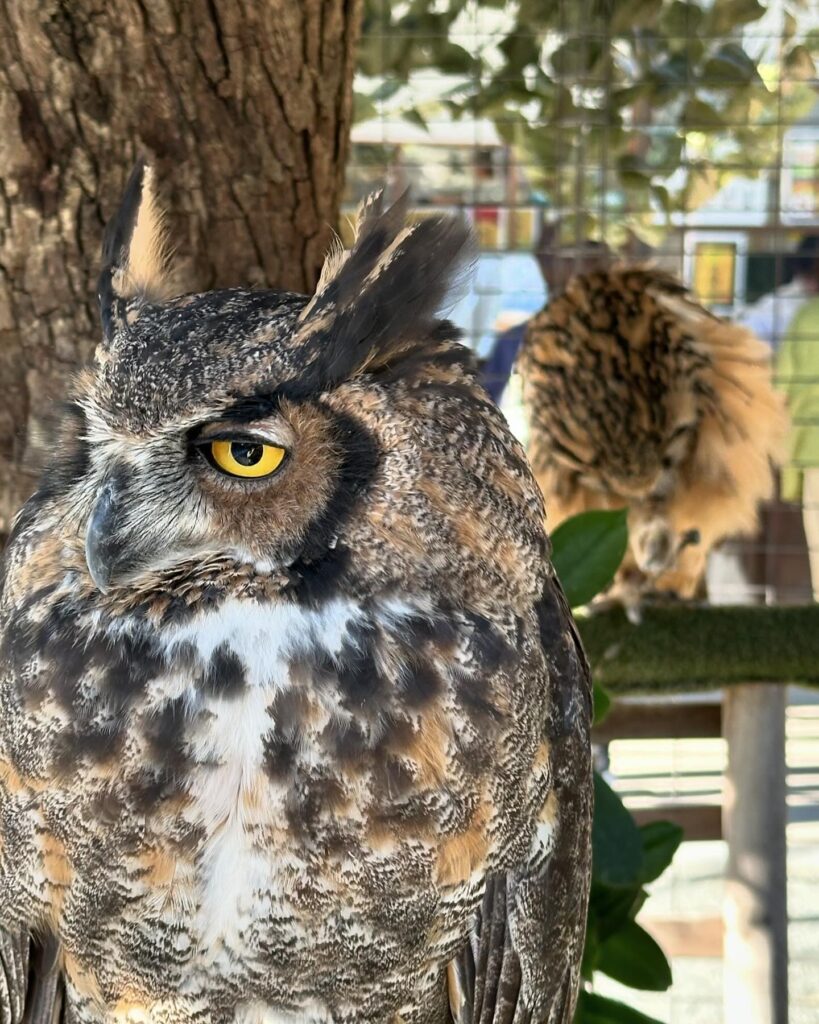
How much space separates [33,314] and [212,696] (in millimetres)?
619

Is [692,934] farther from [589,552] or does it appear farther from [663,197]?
[663,197]

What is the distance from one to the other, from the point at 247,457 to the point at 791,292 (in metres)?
2.30

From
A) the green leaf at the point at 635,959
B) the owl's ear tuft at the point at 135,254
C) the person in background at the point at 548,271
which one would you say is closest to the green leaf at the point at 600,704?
the green leaf at the point at 635,959

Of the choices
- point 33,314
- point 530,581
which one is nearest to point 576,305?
point 33,314

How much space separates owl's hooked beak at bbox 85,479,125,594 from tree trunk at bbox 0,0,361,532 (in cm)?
28

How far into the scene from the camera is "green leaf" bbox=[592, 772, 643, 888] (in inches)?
53.7

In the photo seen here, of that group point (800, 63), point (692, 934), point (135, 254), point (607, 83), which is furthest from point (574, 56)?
point (692, 934)

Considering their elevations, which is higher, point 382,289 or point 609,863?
point 382,289

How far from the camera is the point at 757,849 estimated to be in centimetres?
203

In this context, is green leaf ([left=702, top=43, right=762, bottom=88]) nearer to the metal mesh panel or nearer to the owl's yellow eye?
the metal mesh panel

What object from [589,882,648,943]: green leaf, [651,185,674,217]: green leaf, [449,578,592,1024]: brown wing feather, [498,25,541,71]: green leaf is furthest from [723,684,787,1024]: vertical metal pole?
[498,25,541,71]: green leaf

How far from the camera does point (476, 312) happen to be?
2725 millimetres

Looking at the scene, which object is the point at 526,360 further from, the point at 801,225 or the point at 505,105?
the point at 801,225

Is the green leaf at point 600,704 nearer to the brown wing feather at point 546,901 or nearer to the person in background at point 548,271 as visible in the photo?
the brown wing feather at point 546,901
